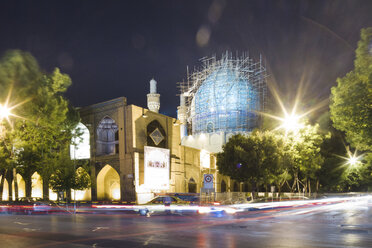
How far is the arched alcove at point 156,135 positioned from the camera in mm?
39719

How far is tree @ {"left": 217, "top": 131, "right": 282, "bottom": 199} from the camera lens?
121 ft

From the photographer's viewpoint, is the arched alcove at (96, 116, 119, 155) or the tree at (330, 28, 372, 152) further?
the arched alcove at (96, 116, 119, 155)

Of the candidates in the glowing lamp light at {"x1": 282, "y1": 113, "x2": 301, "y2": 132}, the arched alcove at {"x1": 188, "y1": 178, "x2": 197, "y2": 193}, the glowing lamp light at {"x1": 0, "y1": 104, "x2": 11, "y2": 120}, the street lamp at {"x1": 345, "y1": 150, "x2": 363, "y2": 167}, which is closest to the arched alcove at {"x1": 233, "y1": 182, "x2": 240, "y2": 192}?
the arched alcove at {"x1": 188, "y1": 178, "x2": 197, "y2": 193}

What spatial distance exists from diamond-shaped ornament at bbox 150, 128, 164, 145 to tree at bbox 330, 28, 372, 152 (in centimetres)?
2224

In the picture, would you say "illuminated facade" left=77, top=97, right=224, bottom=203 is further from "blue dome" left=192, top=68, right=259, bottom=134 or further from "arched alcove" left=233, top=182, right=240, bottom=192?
"blue dome" left=192, top=68, right=259, bottom=134

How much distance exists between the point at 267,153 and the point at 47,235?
28571 mm

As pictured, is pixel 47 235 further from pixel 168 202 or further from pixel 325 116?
pixel 325 116

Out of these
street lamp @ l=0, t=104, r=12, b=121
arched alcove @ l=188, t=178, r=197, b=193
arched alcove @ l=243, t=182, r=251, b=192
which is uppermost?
street lamp @ l=0, t=104, r=12, b=121

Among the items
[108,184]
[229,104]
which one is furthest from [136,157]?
[229,104]

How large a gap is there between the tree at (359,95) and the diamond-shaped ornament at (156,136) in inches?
876

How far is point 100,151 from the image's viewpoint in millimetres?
41094

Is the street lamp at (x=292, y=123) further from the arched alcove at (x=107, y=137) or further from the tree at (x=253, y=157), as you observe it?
the arched alcove at (x=107, y=137)

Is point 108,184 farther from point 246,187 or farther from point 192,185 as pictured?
point 246,187

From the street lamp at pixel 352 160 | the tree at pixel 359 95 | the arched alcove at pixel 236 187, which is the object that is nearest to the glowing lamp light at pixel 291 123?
the street lamp at pixel 352 160
